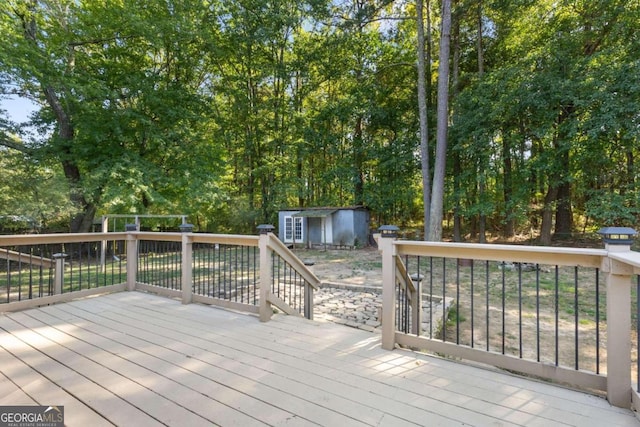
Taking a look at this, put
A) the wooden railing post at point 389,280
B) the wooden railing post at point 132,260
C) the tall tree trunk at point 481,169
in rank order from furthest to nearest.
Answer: the tall tree trunk at point 481,169, the wooden railing post at point 132,260, the wooden railing post at point 389,280

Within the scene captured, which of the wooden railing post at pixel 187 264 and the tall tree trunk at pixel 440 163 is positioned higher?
the tall tree trunk at pixel 440 163

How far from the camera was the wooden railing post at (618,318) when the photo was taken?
5.63ft

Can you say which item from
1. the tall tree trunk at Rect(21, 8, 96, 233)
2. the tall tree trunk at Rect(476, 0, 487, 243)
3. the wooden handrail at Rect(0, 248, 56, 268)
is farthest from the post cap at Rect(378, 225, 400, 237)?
the tall tree trunk at Rect(21, 8, 96, 233)

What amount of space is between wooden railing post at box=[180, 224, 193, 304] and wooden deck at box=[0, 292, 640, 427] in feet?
2.85

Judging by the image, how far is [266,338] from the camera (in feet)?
9.46

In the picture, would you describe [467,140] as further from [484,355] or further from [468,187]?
[484,355]

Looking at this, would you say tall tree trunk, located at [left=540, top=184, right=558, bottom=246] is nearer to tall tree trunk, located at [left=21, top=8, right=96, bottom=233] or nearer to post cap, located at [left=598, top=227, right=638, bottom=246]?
post cap, located at [left=598, top=227, right=638, bottom=246]

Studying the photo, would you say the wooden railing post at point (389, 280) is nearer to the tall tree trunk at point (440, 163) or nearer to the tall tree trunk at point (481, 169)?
the tall tree trunk at point (440, 163)

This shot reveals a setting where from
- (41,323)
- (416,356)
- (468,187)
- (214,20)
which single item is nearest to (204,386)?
(416,356)

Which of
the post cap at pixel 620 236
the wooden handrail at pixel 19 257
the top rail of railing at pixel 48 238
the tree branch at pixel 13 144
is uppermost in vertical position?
the tree branch at pixel 13 144

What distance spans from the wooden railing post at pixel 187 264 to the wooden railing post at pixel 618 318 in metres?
3.92

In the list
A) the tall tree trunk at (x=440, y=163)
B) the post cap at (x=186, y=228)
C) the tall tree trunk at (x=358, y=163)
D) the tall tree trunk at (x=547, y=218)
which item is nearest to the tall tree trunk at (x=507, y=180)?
the tall tree trunk at (x=547, y=218)

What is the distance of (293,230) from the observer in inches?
633

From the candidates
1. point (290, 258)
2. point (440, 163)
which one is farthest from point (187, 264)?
point (440, 163)
